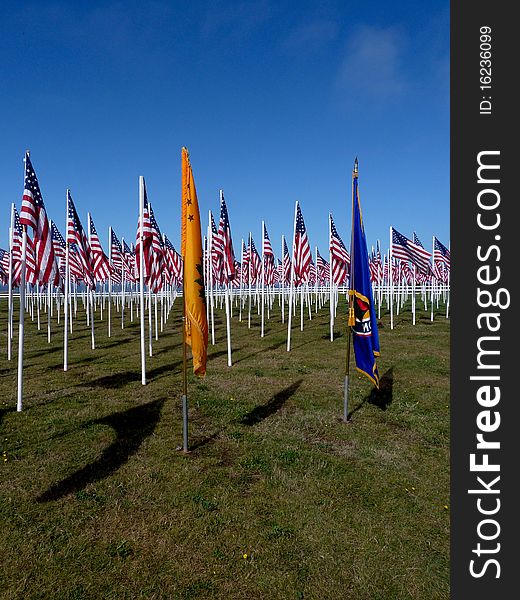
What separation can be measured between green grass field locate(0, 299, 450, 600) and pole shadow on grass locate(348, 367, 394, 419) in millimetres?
122

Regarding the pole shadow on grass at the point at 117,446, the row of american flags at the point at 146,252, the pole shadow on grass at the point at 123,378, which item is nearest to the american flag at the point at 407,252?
the row of american flags at the point at 146,252

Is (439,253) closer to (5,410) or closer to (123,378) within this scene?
(123,378)

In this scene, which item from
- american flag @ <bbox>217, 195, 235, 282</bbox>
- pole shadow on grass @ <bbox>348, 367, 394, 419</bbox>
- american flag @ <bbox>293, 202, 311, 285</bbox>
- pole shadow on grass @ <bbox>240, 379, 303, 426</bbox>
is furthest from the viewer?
american flag @ <bbox>293, 202, 311, 285</bbox>

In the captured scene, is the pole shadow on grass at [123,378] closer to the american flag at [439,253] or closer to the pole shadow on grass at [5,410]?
the pole shadow on grass at [5,410]

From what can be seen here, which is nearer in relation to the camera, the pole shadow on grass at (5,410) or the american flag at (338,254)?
the pole shadow on grass at (5,410)

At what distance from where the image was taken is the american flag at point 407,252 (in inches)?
1095

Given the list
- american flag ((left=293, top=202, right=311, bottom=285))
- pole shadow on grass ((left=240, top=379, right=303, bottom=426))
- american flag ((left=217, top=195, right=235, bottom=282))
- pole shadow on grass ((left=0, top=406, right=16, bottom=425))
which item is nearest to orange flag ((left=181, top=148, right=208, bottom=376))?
pole shadow on grass ((left=240, top=379, right=303, bottom=426))

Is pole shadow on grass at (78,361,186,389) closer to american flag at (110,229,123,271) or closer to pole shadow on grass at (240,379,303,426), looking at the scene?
pole shadow on grass at (240,379,303,426)

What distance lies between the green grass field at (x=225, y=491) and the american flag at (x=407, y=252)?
45.2ft

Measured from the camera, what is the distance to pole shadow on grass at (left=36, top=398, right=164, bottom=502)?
7641 mm

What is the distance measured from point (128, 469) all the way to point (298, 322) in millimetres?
30511

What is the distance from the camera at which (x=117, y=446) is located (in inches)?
379

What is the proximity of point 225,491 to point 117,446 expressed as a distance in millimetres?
3312

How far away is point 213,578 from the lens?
5441 millimetres
